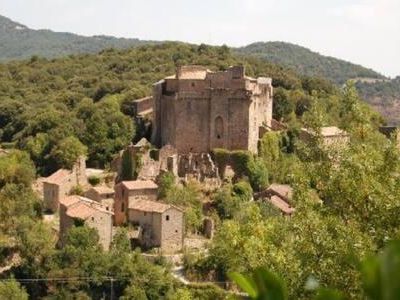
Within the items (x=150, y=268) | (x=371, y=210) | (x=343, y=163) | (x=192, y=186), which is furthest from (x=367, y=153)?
(x=192, y=186)

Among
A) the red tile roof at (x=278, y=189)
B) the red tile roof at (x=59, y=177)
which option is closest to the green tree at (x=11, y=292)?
the red tile roof at (x=59, y=177)

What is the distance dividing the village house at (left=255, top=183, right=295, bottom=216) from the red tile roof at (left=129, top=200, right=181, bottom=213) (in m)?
5.75

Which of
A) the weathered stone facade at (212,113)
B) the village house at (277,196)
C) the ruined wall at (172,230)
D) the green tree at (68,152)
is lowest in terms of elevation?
the ruined wall at (172,230)

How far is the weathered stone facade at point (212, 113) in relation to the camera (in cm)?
3875

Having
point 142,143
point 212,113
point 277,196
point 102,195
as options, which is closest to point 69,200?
point 102,195

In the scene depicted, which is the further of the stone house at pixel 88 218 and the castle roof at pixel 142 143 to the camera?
the castle roof at pixel 142 143

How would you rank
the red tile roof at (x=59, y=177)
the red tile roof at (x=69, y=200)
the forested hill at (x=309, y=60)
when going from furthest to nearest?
the forested hill at (x=309, y=60) < the red tile roof at (x=59, y=177) < the red tile roof at (x=69, y=200)

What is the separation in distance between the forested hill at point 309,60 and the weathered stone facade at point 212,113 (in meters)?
97.2

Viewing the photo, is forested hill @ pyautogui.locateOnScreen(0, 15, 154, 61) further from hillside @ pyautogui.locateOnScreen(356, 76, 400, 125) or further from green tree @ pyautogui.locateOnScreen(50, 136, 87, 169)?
green tree @ pyautogui.locateOnScreen(50, 136, 87, 169)

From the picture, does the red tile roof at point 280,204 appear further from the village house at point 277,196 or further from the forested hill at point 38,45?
the forested hill at point 38,45

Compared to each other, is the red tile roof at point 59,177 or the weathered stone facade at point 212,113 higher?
the weathered stone facade at point 212,113

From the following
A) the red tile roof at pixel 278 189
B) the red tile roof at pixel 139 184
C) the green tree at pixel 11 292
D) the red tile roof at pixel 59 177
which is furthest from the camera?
the red tile roof at pixel 278 189

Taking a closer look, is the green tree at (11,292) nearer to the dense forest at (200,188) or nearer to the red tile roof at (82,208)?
the dense forest at (200,188)

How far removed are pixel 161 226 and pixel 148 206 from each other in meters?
1.45
